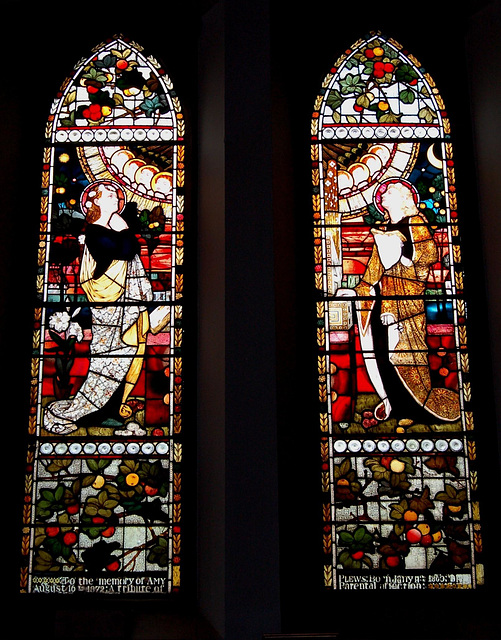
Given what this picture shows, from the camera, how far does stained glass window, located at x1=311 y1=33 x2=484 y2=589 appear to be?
3955mm

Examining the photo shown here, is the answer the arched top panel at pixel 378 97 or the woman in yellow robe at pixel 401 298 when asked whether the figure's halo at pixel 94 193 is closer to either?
the arched top panel at pixel 378 97

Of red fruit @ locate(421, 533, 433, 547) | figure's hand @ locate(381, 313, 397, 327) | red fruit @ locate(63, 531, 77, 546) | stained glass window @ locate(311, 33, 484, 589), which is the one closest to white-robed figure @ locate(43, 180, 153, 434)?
red fruit @ locate(63, 531, 77, 546)

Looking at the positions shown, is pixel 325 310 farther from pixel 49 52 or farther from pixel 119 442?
pixel 49 52

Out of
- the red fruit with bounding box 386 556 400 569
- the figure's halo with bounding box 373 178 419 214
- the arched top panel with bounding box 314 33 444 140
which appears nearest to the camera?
the red fruit with bounding box 386 556 400 569

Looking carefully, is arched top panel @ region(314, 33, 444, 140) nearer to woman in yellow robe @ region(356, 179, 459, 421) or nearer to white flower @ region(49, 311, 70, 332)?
woman in yellow robe @ region(356, 179, 459, 421)

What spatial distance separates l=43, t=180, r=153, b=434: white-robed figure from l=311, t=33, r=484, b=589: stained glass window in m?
0.90

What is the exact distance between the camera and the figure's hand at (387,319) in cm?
428

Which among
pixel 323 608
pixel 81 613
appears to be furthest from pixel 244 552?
pixel 81 613

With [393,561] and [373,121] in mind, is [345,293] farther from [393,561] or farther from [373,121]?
[393,561]

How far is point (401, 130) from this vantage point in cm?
461

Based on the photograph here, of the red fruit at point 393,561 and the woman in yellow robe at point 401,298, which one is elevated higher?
the woman in yellow robe at point 401,298

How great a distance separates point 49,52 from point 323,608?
3.18 meters

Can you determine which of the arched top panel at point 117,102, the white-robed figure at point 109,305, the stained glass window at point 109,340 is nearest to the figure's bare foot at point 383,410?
the stained glass window at point 109,340

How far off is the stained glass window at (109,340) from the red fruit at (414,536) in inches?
40.7
